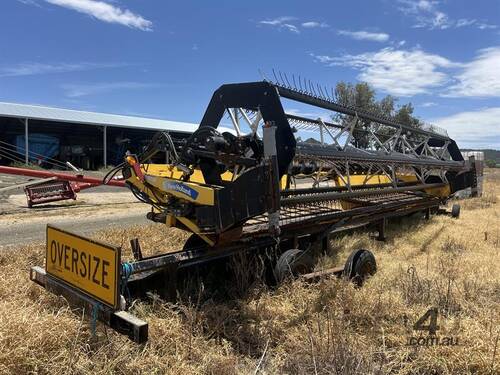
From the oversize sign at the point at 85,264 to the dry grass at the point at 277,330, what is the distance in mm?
275

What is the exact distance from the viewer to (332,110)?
19.2 ft

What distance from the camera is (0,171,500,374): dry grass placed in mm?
2843

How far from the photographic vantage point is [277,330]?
3689 millimetres

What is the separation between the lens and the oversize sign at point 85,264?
2908 mm

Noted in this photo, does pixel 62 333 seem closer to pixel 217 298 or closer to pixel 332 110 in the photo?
pixel 217 298

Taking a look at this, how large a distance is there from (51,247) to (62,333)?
0.84 metres

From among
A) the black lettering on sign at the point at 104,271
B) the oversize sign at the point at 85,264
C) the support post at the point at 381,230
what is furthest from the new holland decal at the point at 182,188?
the support post at the point at 381,230

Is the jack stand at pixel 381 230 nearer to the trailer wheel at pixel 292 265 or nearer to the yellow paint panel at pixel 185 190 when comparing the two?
the trailer wheel at pixel 292 265

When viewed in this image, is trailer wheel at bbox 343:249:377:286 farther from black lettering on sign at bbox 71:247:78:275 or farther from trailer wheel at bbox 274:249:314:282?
black lettering on sign at bbox 71:247:78:275

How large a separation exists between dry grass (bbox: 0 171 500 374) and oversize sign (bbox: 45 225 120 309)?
→ 0.90ft

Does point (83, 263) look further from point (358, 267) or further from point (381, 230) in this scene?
point (381, 230)

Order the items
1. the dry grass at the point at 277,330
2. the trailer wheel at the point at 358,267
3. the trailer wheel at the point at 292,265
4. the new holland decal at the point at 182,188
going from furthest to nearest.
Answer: the trailer wheel at the point at 358,267 → the trailer wheel at the point at 292,265 → the new holland decal at the point at 182,188 → the dry grass at the point at 277,330

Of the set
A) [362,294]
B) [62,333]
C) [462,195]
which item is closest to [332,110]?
[362,294]

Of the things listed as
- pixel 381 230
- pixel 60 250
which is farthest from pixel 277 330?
pixel 381 230
